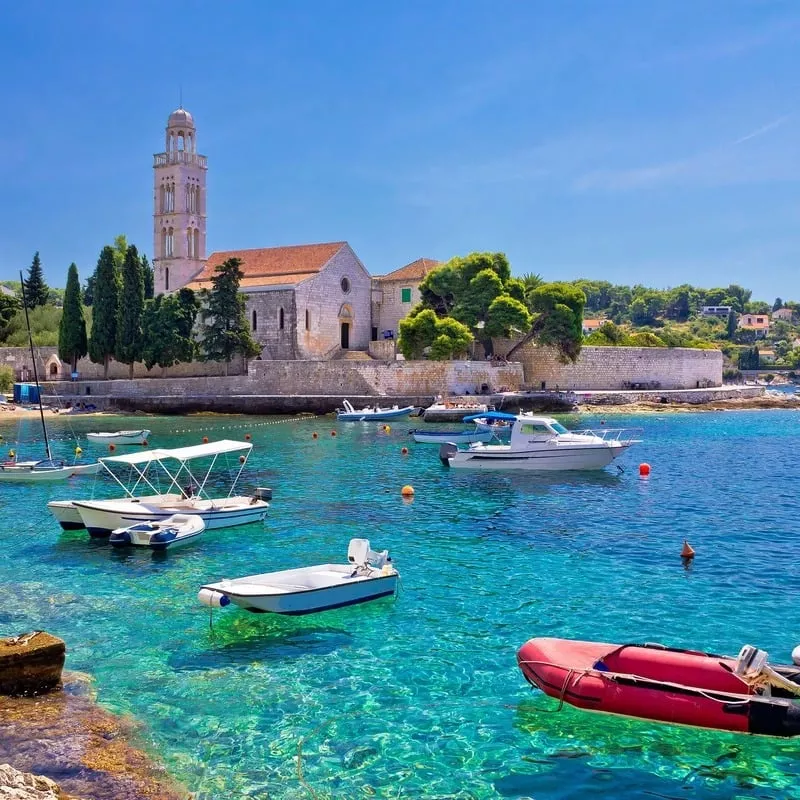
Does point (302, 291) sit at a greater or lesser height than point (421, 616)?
greater

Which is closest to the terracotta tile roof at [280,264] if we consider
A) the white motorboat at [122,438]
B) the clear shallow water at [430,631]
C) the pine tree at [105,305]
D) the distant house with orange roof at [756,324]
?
the pine tree at [105,305]

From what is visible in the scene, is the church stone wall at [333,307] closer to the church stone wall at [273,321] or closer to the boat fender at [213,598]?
the church stone wall at [273,321]

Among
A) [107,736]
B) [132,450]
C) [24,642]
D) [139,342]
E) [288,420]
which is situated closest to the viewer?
[107,736]

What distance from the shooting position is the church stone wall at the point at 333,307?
58875mm

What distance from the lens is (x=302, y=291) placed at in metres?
58.3

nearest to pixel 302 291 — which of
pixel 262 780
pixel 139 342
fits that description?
pixel 139 342

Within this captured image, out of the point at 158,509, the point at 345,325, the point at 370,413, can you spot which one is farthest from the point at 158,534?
the point at 345,325

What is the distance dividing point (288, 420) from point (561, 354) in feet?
72.2

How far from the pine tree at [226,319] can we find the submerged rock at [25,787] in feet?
168

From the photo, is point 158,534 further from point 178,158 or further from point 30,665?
point 178,158

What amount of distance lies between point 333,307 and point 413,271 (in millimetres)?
7869

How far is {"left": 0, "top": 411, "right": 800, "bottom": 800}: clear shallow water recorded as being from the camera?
7.28 m

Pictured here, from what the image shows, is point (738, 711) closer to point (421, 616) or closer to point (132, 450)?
point (421, 616)

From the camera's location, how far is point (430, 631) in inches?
425
